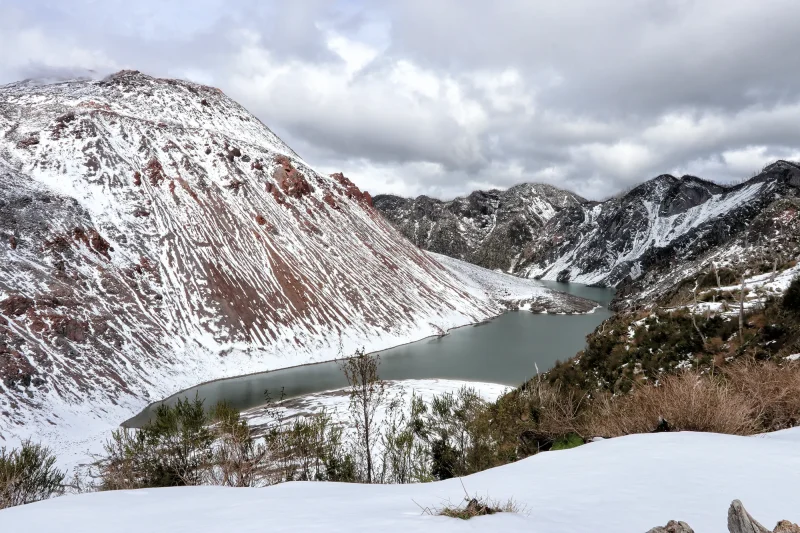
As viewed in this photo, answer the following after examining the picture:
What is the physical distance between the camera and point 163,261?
57031 mm

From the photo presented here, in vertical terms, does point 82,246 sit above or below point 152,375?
above

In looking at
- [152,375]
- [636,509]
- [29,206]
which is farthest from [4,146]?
[636,509]

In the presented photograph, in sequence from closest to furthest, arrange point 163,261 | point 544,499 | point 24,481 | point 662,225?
point 544,499 < point 24,481 < point 163,261 < point 662,225

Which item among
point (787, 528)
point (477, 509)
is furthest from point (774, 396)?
point (477, 509)

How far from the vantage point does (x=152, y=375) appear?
1689 inches

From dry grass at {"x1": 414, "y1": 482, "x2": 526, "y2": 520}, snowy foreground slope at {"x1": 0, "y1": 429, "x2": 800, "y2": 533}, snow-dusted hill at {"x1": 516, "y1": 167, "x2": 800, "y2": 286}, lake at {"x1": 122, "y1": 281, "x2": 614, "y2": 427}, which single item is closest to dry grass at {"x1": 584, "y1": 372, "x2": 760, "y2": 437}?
snowy foreground slope at {"x1": 0, "y1": 429, "x2": 800, "y2": 533}

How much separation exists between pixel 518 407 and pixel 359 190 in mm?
92037

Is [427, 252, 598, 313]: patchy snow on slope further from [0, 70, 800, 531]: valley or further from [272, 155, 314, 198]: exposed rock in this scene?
[272, 155, 314, 198]: exposed rock

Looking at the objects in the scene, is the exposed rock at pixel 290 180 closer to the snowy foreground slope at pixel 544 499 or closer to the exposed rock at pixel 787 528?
the snowy foreground slope at pixel 544 499

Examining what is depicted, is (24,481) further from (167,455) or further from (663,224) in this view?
(663,224)

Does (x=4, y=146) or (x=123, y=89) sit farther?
(x=123, y=89)

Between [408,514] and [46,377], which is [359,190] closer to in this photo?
[46,377]

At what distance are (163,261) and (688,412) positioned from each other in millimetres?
61007

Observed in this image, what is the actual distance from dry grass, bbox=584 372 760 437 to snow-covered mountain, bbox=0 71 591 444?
37129mm
